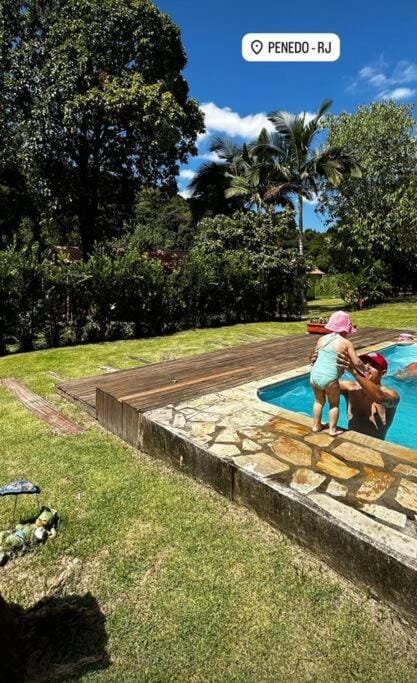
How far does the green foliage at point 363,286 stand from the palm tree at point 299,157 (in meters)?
3.59

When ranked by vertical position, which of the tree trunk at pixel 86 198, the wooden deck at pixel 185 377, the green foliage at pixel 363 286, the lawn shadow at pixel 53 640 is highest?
the tree trunk at pixel 86 198

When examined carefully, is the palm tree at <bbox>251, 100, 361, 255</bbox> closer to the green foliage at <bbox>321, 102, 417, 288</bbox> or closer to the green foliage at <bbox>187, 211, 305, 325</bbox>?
the green foliage at <bbox>321, 102, 417, 288</bbox>

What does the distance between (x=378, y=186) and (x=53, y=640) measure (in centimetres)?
2447

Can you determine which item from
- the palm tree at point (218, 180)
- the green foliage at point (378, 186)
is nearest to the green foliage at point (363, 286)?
the green foliage at point (378, 186)

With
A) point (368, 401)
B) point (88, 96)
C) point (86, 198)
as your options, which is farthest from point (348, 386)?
point (86, 198)

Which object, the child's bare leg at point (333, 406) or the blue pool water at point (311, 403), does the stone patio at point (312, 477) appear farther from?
the blue pool water at point (311, 403)

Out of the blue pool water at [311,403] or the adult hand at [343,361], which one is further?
the blue pool water at [311,403]

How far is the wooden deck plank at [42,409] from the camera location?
5.05m

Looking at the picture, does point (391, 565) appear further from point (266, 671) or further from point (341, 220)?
point (341, 220)

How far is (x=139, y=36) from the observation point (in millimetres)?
16859

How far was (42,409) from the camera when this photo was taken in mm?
5781

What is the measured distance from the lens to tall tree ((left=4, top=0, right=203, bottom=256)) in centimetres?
1598

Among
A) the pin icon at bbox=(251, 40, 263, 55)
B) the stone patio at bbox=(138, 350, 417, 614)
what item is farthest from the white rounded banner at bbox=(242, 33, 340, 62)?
the stone patio at bbox=(138, 350, 417, 614)

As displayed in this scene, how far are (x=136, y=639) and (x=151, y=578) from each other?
1.43 ft
